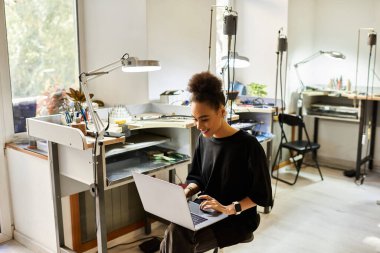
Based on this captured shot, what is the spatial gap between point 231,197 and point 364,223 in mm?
1974

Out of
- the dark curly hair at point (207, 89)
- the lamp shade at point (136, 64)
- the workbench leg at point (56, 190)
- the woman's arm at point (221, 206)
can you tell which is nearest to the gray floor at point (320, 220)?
the workbench leg at point (56, 190)

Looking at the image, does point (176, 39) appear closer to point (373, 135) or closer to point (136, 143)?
point (136, 143)

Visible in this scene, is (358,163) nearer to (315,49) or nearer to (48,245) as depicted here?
A: (315,49)

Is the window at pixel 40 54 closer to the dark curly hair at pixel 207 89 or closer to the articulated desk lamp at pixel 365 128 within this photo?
the dark curly hair at pixel 207 89

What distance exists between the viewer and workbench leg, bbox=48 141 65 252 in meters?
2.34

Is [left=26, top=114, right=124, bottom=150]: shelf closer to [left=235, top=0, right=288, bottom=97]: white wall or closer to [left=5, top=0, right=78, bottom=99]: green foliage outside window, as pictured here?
[left=5, top=0, right=78, bottom=99]: green foliage outside window

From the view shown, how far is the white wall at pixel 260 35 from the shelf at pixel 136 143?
2263 millimetres

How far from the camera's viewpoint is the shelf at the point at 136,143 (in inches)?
93.2

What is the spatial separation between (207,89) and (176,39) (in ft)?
6.70

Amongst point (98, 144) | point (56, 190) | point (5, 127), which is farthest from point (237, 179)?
point (5, 127)

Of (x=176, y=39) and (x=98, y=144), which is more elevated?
(x=176, y=39)

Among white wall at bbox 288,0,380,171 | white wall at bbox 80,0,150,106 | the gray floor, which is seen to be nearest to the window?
white wall at bbox 80,0,150,106

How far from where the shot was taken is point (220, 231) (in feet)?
5.55

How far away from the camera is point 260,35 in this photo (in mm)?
4648
